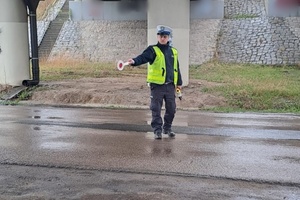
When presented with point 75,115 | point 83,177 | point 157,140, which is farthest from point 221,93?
point 83,177

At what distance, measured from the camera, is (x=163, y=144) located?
7.57 meters

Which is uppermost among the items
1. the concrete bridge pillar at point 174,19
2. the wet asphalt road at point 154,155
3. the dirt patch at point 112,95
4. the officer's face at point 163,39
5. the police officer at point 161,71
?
the concrete bridge pillar at point 174,19

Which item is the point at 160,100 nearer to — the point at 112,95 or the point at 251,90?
the point at 112,95

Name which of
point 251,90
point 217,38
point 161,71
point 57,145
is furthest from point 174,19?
point 217,38

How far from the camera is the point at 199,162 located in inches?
252

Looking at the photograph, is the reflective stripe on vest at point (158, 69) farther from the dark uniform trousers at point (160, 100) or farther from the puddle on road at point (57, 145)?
the puddle on road at point (57, 145)

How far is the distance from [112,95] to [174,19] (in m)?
3.49

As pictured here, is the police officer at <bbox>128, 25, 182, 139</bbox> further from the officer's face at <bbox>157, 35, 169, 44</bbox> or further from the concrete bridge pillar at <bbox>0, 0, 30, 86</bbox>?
the concrete bridge pillar at <bbox>0, 0, 30, 86</bbox>

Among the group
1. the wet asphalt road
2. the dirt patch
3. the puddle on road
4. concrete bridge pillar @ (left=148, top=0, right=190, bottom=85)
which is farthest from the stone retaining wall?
the puddle on road

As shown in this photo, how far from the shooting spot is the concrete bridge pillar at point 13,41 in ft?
53.4

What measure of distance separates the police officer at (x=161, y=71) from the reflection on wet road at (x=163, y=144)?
66 centimetres

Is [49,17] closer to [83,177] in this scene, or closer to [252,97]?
[252,97]

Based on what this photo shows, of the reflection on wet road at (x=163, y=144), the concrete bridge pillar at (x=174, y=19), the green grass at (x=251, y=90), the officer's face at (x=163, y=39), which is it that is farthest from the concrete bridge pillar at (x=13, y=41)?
the officer's face at (x=163, y=39)

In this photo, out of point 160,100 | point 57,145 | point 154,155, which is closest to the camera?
point 154,155
